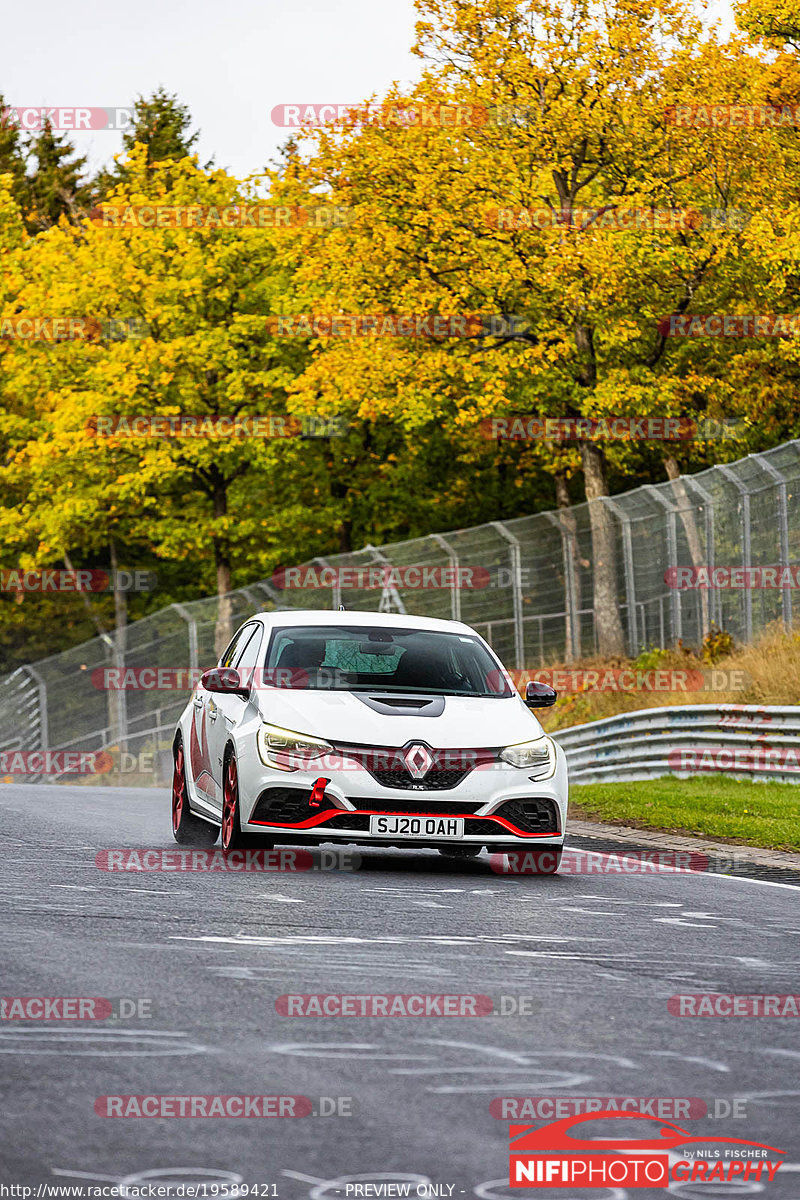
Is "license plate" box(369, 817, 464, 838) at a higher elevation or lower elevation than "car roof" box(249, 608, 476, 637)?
lower

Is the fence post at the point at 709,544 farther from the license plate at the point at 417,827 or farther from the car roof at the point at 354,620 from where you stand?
the license plate at the point at 417,827

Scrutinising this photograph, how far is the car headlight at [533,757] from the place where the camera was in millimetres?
11805

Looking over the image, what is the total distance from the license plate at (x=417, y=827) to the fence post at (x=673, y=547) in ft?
61.8

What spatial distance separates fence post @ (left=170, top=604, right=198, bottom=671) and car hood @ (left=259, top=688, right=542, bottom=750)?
25853 millimetres

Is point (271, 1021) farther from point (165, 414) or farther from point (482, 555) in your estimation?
point (165, 414)

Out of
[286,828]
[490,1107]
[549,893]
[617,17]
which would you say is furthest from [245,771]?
[617,17]

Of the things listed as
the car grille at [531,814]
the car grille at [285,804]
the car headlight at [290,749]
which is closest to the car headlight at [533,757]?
the car grille at [531,814]

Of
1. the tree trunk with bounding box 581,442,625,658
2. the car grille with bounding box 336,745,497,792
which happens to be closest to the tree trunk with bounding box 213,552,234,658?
the tree trunk with bounding box 581,442,625,658

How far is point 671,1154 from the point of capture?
4.76m

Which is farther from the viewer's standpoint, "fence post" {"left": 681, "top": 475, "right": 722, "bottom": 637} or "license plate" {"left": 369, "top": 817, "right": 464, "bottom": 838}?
"fence post" {"left": 681, "top": 475, "right": 722, "bottom": 637}

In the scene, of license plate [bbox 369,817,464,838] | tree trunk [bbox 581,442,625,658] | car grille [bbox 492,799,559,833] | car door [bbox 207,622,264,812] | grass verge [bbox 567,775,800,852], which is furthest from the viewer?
tree trunk [bbox 581,442,625,658]

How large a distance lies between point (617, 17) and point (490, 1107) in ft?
100

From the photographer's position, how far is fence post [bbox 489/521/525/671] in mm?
33969

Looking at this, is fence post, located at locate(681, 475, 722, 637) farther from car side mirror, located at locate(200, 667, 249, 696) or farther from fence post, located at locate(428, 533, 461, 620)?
car side mirror, located at locate(200, 667, 249, 696)
